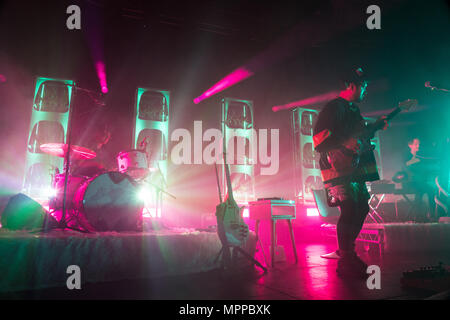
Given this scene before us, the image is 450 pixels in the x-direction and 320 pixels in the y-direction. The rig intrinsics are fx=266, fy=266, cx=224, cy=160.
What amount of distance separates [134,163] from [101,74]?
393 centimetres

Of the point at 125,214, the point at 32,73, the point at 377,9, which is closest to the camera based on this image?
the point at 125,214

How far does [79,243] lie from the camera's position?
2.30m

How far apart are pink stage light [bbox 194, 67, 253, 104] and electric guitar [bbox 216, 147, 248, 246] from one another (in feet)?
21.6

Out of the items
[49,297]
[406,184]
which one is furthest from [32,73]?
[406,184]

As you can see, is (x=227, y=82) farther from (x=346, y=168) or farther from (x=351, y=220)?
(x=351, y=220)

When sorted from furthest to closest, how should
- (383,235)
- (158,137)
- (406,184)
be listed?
(158,137)
(406,184)
(383,235)

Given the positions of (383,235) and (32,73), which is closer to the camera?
(383,235)

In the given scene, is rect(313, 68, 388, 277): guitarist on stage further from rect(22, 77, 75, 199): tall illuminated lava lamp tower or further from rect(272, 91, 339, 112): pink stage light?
rect(22, 77, 75, 199): tall illuminated lava lamp tower

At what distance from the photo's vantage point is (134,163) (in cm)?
543

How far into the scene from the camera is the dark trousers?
7.97 feet

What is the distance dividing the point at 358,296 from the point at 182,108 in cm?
812

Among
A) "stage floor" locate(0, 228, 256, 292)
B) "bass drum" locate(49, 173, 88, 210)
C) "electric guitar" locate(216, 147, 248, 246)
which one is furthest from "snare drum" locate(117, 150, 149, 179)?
"electric guitar" locate(216, 147, 248, 246)

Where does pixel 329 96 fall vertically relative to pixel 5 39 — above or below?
below

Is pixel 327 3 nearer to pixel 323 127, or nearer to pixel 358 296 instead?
pixel 323 127
